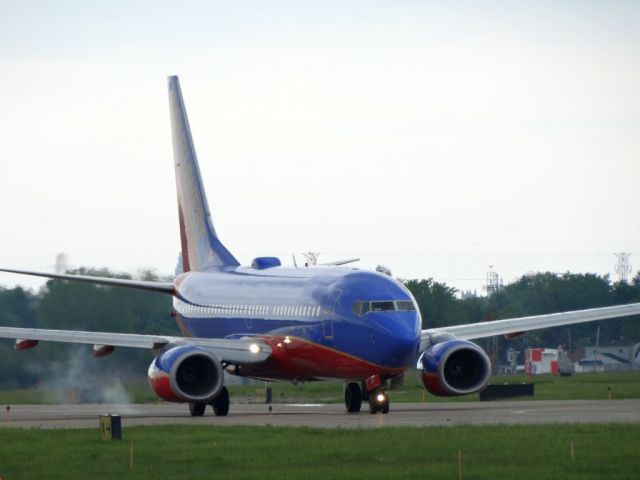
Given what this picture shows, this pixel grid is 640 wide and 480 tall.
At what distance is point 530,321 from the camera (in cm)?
5550

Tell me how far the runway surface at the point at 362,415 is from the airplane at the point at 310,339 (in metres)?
1.05

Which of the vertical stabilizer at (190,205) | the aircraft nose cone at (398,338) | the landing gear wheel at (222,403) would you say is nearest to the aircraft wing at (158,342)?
the landing gear wheel at (222,403)

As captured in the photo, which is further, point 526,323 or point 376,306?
point 526,323

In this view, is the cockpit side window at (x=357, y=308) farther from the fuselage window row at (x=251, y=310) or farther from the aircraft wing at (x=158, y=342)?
the aircraft wing at (x=158, y=342)

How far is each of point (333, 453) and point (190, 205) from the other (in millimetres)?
34972

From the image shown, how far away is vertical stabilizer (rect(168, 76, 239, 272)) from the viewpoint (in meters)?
66.1

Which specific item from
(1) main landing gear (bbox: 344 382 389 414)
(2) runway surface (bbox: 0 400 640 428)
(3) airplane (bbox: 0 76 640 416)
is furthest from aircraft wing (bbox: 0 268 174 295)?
(1) main landing gear (bbox: 344 382 389 414)

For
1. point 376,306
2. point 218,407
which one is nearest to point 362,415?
point 376,306

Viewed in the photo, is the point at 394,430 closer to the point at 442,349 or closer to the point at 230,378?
the point at 442,349

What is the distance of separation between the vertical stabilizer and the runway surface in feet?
23.0

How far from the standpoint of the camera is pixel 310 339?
5091 centimetres

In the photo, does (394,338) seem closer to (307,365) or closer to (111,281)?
(307,365)

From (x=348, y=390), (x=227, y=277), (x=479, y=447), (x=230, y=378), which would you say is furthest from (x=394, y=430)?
(x=230, y=378)

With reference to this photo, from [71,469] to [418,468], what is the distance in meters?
6.91
